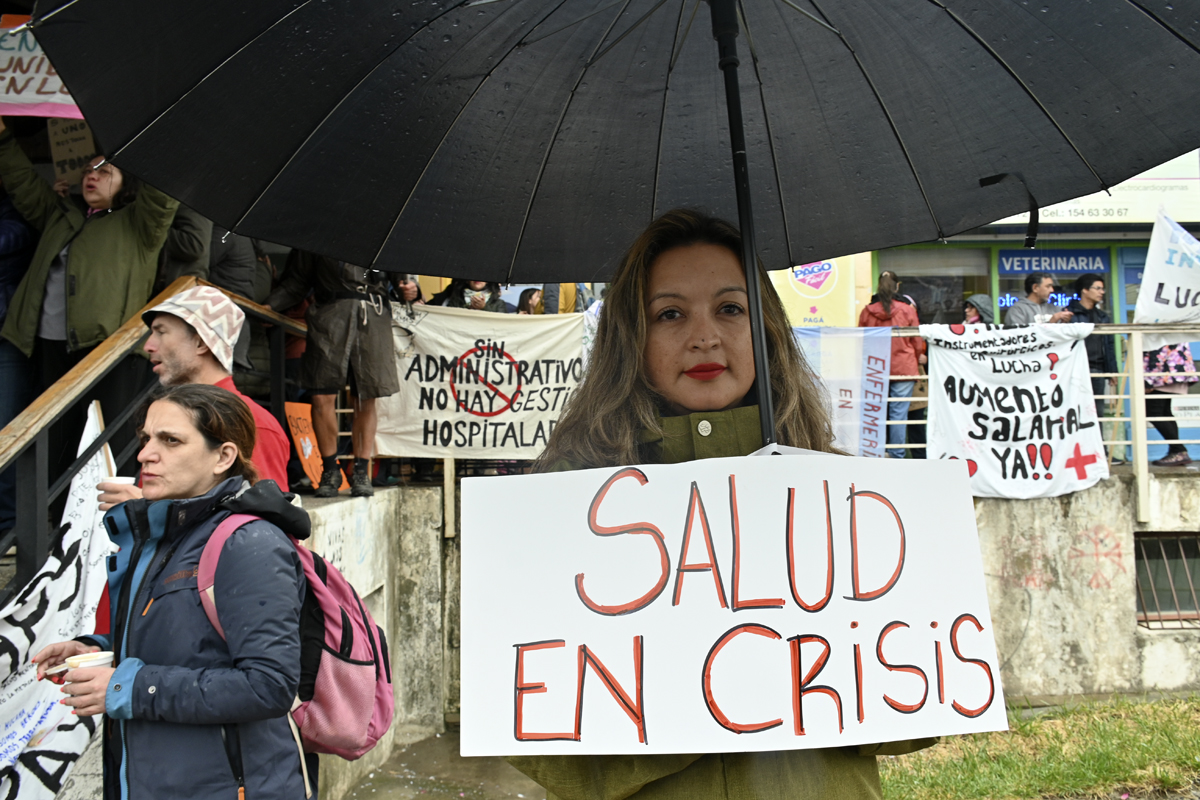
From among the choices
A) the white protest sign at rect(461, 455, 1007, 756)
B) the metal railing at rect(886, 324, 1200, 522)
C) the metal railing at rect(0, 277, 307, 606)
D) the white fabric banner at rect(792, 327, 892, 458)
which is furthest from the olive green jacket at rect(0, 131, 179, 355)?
the metal railing at rect(886, 324, 1200, 522)

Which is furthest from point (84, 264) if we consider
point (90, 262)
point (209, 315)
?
point (209, 315)

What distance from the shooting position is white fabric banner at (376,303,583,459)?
7.98 meters

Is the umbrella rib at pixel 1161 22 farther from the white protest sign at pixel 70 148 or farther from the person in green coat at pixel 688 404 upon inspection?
the white protest sign at pixel 70 148

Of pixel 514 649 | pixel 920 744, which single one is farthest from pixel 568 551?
pixel 920 744

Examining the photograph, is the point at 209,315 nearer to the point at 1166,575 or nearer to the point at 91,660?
the point at 91,660

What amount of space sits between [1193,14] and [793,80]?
2.58ft

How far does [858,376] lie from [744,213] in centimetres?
727

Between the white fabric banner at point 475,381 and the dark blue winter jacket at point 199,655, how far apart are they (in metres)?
5.67

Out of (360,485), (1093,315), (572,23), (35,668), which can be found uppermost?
(1093,315)

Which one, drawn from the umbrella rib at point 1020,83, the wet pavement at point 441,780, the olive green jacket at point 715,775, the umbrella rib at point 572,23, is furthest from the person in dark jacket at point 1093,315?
the olive green jacket at point 715,775

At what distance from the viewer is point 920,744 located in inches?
55.4

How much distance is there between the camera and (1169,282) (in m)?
8.46

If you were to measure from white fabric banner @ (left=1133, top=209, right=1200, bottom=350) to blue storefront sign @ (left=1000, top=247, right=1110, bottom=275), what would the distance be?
6594 millimetres

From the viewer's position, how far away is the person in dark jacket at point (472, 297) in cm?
876
